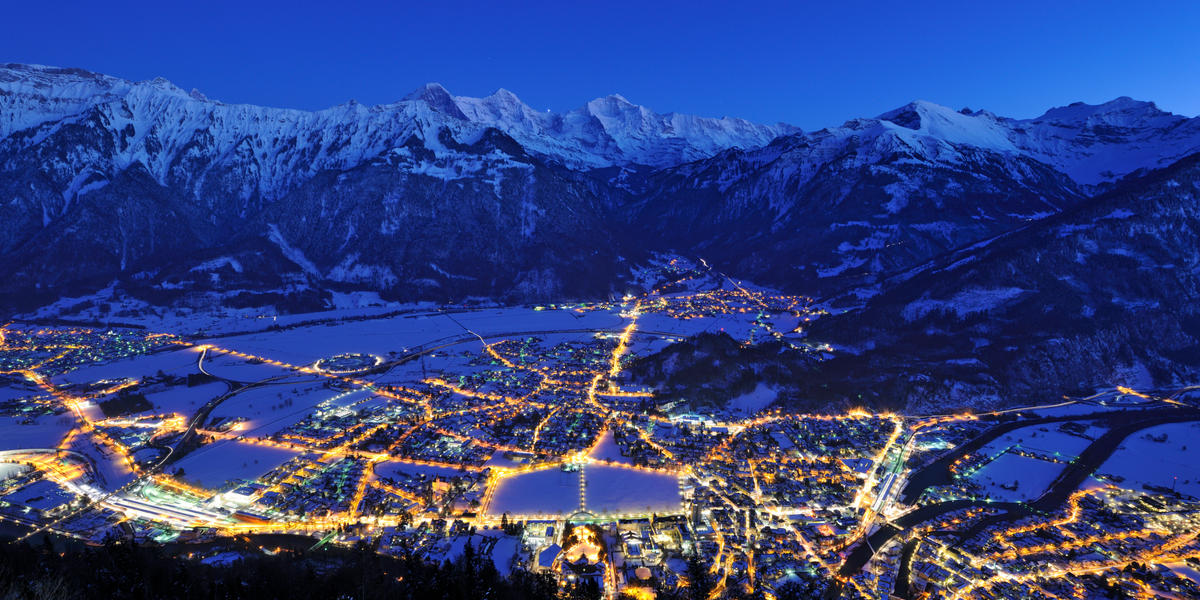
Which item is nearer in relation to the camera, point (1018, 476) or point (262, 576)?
point (262, 576)

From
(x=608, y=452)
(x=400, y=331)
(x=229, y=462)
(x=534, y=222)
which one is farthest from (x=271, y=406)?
(x=534, y=222)

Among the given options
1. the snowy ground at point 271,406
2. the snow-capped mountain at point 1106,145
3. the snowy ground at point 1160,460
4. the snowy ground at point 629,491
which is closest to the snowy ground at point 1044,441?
the snowy ground at point 1160,460

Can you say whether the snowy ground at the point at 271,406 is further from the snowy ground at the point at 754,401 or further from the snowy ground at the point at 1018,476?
the snowy ground at the point at 1018,476

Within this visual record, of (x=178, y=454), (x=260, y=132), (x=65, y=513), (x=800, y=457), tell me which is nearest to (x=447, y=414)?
(x=178, y=454)

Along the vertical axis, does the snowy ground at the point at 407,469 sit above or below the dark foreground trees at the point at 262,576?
above

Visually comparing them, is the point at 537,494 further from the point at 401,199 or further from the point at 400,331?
the point at 401,199

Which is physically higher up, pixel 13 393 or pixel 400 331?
pixel 400 331

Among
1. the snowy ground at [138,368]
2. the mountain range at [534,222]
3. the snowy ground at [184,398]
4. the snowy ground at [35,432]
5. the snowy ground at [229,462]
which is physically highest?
the mountain range at [534,222]
